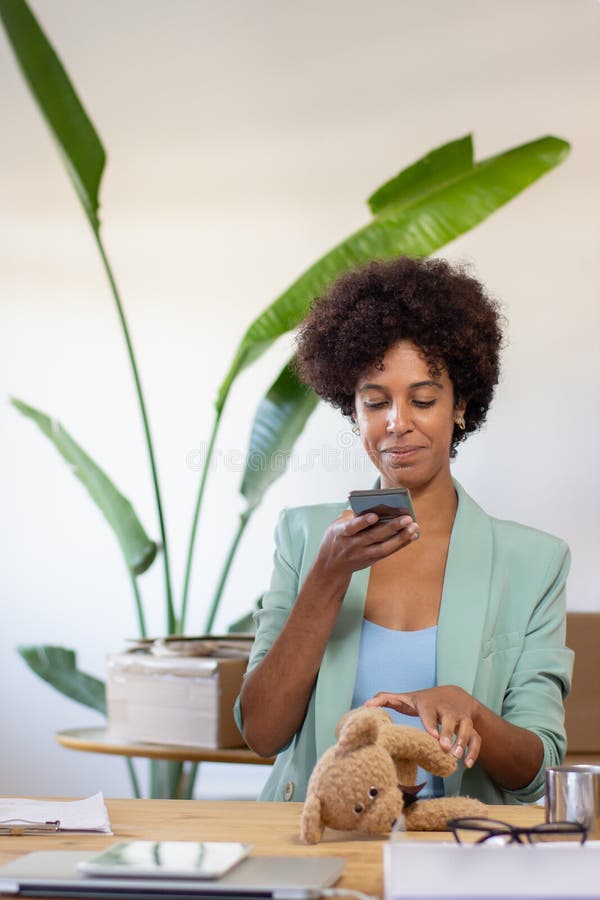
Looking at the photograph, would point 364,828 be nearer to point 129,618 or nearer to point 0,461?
point 129,618

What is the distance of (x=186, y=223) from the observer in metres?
3.04

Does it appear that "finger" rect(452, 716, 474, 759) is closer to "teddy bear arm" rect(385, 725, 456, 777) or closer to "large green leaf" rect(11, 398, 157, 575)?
"teddy bear arm" rect(385, 725, 456, 777)

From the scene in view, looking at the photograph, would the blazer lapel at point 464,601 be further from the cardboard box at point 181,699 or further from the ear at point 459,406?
the cardboard box at point 181,699

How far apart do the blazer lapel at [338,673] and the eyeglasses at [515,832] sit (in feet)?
1.44

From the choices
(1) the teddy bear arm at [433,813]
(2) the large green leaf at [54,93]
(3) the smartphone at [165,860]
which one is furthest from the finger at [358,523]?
(2) the large green leaf at [54,93]

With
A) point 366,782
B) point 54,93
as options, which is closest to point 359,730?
point 366,782

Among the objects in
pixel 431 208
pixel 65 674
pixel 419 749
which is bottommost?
pixel 65 674

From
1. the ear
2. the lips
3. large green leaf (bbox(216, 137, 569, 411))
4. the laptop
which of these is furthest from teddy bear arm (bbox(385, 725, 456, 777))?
large green leaf (bbox(216, 137, 569, 411))

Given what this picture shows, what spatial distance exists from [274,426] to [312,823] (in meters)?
1.64

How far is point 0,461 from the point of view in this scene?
10.1ft

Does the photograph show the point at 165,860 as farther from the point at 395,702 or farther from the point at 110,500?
the point at 110,500

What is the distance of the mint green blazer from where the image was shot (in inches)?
56.6

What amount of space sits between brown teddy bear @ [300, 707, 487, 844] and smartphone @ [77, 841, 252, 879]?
4.5 inches

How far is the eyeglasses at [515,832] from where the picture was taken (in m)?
0.83
